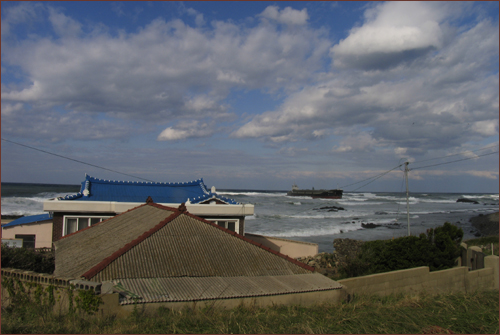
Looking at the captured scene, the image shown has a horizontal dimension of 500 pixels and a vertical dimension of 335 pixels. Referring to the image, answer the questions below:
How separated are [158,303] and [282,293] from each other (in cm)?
338

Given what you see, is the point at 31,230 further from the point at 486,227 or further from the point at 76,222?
the point at 486,227

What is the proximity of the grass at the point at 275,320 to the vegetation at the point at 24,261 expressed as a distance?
4.07m

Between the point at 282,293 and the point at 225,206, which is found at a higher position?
the point at 225,206

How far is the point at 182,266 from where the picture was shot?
1027 cm

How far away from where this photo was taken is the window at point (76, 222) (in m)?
17.6

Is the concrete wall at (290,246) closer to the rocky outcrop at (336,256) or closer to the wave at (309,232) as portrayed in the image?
the rocky outcrop at (336,256)

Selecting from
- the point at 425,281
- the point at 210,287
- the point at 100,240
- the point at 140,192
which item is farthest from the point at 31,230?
the point at 425,281

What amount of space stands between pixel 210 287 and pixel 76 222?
1113cm

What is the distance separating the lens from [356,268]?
51.6 feet

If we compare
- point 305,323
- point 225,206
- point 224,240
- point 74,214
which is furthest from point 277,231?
point 305,323

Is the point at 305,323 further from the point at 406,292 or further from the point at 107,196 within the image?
the point at 107,196

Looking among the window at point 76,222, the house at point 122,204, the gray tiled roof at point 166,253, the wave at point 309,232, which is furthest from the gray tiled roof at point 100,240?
the wave at point 309,232

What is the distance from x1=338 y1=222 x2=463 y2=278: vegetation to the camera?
15.4 metres

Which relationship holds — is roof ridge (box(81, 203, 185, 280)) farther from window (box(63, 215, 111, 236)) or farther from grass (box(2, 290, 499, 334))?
window (box(63, 215, 111, 236))
